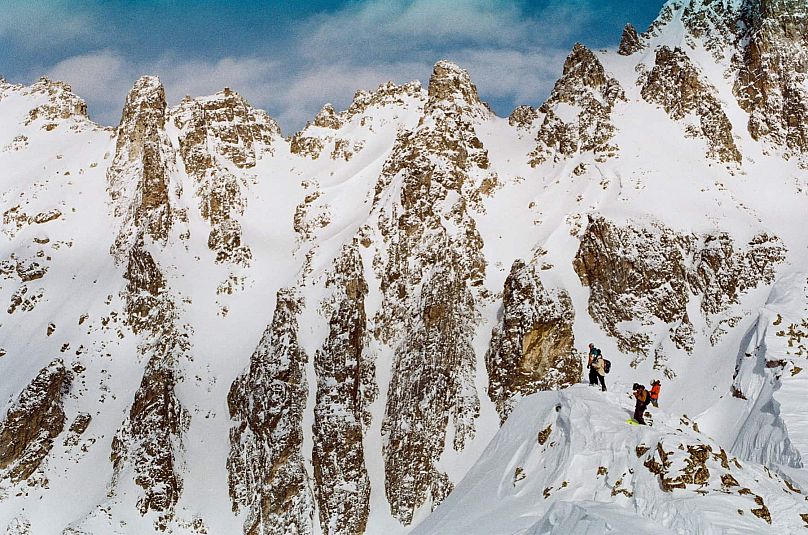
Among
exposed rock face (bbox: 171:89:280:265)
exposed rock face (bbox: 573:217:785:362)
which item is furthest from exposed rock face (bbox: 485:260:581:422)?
exposed rock face (bbox: 171:89:280:265)

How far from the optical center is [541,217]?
94.5 meters

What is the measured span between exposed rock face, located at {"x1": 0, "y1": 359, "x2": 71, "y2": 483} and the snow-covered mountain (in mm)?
275

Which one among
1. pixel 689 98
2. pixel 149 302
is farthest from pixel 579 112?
pixel 149 302

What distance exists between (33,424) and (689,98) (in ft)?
319

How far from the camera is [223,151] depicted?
4523 inches

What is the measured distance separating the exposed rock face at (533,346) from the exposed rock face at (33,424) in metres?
55.4

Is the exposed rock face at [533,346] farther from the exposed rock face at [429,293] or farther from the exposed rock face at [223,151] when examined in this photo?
the exposed rock face at [223,151]

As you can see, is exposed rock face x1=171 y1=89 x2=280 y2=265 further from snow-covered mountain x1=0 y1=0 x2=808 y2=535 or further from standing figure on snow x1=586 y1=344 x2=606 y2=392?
standing figure on snow x1=586 y1=344 x2=606 y2=392

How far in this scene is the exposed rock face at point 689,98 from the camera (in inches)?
3629

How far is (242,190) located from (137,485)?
47531mm

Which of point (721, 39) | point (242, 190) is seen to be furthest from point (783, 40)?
point (242, 190)

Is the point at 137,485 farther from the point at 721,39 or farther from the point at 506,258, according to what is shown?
the point at 721,39

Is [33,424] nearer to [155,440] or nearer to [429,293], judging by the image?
[155,440]

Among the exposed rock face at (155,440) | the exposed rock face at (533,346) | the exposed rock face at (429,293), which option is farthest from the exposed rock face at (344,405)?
the exposed rock face at (155,440)
